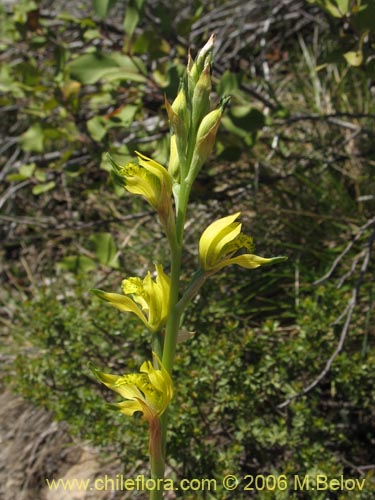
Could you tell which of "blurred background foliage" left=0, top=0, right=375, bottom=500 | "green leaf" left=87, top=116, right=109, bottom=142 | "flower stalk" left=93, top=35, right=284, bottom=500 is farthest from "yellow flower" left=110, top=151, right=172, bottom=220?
"green leaf" left=87, top=116, right=109, bottom=142

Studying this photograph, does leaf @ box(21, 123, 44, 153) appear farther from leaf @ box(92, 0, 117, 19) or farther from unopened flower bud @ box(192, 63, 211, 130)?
unopened flower bud @ box(192, 63, 211, 130)

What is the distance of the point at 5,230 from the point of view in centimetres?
383

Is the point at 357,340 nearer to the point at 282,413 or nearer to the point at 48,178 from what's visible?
the point at 282,413

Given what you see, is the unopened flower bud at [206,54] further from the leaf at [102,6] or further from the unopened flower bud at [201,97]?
the leaf at [102,6]

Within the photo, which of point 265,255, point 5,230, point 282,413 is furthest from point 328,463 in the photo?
point 5,230

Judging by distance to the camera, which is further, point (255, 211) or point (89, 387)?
point (255, 211)

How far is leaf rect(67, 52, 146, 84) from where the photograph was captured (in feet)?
7.35

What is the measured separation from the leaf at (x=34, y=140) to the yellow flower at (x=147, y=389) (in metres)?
1.57

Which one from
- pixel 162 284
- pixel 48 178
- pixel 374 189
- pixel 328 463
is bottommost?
pixel 328 463

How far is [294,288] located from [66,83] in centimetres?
130

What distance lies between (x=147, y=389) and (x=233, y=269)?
1.65 meters

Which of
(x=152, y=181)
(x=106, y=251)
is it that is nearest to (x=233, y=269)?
(x=106, y=251)

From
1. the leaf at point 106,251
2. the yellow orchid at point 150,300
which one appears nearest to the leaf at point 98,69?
the leaf at point 106,251

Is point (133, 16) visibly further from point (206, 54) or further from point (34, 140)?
point (206, 54)
